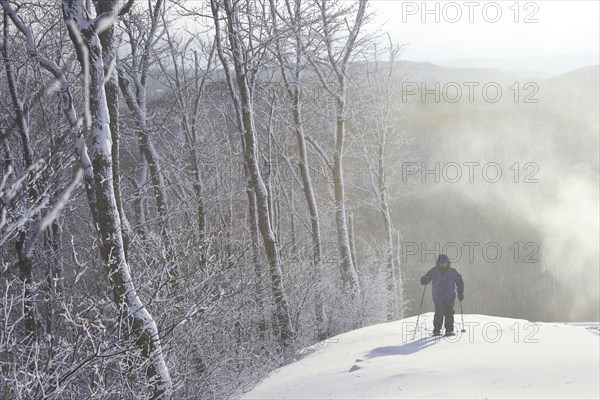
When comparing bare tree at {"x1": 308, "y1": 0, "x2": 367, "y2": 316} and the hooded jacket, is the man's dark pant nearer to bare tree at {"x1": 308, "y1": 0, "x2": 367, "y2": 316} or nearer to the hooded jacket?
the hooded jacket

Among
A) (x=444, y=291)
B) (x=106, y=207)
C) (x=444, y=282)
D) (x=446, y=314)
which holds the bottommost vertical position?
(x=446, y=314)

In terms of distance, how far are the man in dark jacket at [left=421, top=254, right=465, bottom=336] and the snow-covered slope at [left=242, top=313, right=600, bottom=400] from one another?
0.34 m

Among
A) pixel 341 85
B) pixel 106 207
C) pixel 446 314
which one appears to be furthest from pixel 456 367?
pixel 341 85

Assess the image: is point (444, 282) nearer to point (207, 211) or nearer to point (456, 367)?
point (456, 367)

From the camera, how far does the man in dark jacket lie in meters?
10.9

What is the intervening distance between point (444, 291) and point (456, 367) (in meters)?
3.09

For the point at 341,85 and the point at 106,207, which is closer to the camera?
the point at 106,207

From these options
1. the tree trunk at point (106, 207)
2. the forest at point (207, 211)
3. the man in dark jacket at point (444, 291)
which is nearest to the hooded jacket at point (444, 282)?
the man in dark jacket at point (444, 291)

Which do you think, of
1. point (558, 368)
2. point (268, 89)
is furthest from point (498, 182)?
point (558, 368)

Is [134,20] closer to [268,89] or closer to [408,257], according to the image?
[268,89]

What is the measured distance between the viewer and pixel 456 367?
8016mm

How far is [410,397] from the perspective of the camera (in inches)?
277

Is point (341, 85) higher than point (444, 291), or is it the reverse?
point (341, 85)

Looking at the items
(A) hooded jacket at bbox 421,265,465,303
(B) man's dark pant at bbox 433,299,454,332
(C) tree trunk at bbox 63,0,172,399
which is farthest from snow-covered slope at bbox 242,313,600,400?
(C) tree trunk at bbox 63,0,172,399
